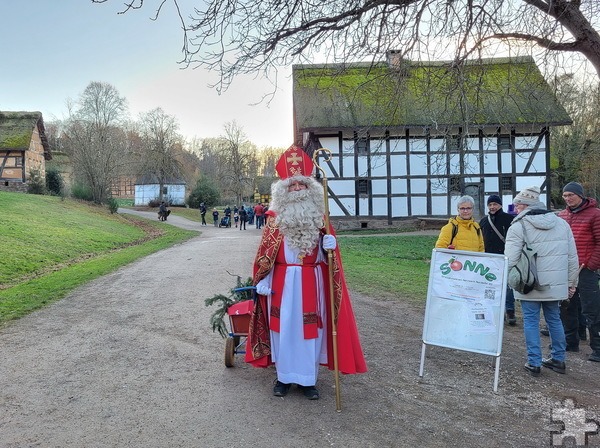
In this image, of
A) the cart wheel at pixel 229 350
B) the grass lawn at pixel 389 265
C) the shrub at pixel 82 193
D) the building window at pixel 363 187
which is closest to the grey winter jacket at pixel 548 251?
the cart wheel at pixel 229 350

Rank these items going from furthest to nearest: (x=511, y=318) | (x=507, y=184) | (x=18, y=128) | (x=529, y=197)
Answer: (x=18, y=128), (x=507, y=184), (x=511, y=318), (x=529, y=197)

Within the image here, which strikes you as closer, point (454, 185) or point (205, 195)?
point (454, 185)

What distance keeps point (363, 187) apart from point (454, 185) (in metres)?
4.74

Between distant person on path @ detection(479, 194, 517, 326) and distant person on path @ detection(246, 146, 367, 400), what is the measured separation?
354 cm

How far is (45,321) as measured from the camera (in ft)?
21.1

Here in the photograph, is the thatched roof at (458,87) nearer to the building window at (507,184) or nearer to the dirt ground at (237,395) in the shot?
the dirt ground at (237,395)

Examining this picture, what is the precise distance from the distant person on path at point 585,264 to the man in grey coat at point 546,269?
64 cm

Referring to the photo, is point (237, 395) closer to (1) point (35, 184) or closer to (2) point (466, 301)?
(2) point (466, 301)

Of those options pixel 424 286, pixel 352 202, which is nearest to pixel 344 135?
pixel 352 202

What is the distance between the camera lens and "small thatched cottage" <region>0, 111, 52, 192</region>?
33062mm

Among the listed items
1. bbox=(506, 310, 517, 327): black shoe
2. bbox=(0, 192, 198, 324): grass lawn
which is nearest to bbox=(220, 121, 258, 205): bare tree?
bbox=(0, 192, 198, 324): grass lawn

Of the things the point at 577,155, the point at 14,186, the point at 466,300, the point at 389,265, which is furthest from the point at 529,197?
the point at 14,186

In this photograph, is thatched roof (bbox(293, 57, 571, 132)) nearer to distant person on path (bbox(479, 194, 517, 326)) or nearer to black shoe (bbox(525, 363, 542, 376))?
distant person on path (bbox(479, 194, 517, 326))

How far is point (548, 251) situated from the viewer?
4504 mm
